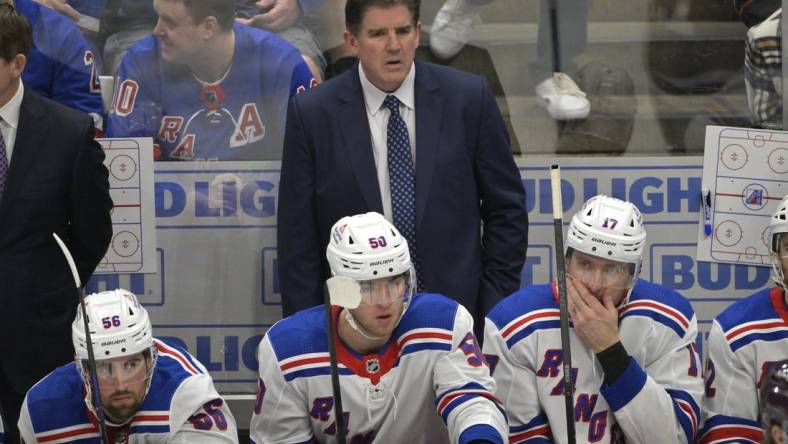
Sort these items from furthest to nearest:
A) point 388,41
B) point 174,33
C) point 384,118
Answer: point 174,33
point 384,118
point 388,41

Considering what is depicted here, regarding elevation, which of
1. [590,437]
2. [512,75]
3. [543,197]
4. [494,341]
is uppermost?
[512,75]

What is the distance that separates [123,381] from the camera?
346 centimetres

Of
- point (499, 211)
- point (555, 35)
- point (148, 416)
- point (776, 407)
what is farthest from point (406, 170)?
point (776, 407)

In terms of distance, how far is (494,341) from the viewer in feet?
12.3

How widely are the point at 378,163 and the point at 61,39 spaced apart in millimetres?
1202

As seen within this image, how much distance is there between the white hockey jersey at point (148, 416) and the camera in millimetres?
3518

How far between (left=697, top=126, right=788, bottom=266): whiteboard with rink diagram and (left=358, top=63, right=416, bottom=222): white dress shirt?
1.16 m

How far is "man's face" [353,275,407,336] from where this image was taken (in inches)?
139

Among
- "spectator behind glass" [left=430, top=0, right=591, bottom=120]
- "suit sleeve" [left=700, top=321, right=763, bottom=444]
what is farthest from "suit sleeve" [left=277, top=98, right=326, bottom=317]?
"suit sleeve" [left=700, top=321, right=763, bottom=444]

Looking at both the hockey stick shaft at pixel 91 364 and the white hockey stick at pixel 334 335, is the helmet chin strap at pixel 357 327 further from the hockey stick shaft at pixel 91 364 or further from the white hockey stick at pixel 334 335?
the hockey stick shaft at pixel 91 364

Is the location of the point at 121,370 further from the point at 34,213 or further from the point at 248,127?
the point at 248,127

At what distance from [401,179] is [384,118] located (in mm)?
204

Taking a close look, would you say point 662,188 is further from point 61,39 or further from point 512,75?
point 61,39

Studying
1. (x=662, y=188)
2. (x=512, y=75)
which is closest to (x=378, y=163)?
(x=512, y=75)
